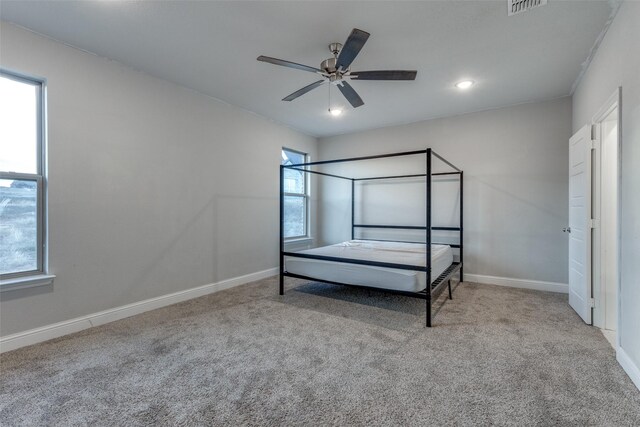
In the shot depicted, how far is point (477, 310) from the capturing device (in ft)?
10.2

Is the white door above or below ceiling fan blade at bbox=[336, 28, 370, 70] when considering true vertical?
below

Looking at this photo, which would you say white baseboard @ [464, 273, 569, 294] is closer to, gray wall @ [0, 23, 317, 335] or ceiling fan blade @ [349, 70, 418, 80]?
ceiling fan blade @ [349, 70, 418, 80]

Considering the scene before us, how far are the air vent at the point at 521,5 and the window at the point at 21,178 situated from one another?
3.76 meters

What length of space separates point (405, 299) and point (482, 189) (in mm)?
2092

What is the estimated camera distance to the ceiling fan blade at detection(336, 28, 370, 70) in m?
1.84

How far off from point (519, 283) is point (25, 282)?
537 centimetres

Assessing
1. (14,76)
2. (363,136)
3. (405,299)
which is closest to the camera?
(14,76)

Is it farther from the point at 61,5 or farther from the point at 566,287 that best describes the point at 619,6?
the point at 61,5

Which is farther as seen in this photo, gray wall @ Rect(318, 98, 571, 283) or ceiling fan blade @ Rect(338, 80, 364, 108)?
gray wall @ Rect(318, 98, 571, 283)

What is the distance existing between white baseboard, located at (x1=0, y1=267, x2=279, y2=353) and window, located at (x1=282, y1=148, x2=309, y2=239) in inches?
58.3

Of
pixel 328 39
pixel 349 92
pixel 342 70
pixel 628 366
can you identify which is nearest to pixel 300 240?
pixel 349 92

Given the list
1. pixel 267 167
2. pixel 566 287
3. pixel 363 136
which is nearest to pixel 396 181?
pixel 363 136

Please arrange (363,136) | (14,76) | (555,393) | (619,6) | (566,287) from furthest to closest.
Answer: (363,136), (566,287), (14,76), (619,6), (555,393)

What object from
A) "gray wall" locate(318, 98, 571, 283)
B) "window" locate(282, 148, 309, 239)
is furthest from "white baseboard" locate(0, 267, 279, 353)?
"gray wall" locate(318, 98, 571, 283)
